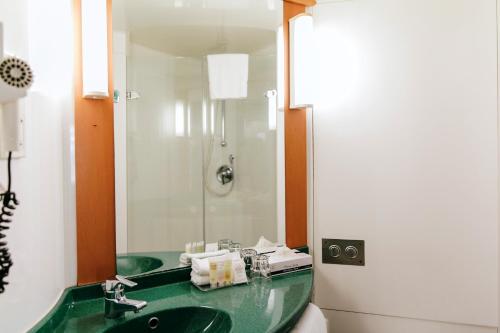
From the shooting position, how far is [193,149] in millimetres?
1757

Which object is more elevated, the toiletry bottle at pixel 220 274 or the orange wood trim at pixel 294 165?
the orange wood trim at pixel 294 165

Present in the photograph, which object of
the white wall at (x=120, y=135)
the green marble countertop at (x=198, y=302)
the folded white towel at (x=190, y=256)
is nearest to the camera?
the green marble countertop at (x=198, y=302)

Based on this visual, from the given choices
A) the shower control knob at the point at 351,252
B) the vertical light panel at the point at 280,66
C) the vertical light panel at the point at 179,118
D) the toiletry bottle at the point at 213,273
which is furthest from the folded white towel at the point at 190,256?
the vertical light panel at the point at 280,66

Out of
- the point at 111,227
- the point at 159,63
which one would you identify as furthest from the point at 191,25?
the point at 111,227

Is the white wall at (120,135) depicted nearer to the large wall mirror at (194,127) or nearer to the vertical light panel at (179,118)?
the large wall mirror at (194,127)

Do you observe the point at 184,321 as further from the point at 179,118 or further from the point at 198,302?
the point at 179,118

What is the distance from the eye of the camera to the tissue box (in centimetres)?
174

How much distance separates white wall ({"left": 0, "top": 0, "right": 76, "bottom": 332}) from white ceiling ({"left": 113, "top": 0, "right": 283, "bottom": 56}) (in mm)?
267

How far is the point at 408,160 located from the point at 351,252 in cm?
51

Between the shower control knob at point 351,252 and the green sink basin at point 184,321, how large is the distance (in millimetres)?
804

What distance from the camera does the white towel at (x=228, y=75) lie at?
1.78m

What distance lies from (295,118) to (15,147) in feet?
4.26

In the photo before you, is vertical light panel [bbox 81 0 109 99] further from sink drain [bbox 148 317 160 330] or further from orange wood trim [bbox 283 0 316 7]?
orange wood trim [bbox 283 0 316 7]

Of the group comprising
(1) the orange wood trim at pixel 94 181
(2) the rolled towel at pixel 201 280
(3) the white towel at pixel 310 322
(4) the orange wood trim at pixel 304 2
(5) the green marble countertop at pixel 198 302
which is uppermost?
(4) the orange wood trim at pixel 304 2
